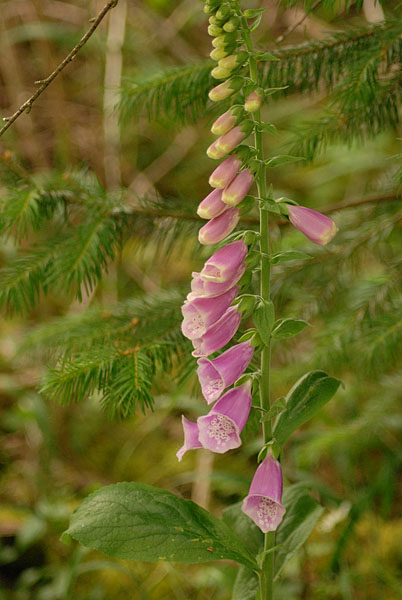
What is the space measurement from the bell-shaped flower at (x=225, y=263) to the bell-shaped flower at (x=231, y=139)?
0.14 meters

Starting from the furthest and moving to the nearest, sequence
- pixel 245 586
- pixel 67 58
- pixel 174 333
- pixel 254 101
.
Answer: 1. pixel 174 333
2. pixel 245 586
3. pixel 67 58
4. pixel 254 101

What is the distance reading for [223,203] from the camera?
89 centimetres

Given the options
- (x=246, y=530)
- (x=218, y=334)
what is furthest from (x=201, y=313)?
(x=246, y=530)

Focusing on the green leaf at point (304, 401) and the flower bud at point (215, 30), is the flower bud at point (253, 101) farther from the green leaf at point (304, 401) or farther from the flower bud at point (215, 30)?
the green leaf at point (304, 401)

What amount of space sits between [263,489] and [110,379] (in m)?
0.32

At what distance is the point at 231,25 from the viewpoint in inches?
32.5

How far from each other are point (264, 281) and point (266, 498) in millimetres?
341

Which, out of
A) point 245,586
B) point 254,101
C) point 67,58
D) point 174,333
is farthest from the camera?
point 174,333

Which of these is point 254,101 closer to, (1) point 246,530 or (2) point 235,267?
(2) point 235,267

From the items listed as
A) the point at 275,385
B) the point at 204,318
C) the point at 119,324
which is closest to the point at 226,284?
the point at 204,318

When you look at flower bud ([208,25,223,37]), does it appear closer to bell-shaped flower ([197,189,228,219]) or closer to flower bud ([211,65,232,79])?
flower bud ([211,65,232,79])

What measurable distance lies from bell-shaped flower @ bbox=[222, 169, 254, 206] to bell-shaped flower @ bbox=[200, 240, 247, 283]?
66mm

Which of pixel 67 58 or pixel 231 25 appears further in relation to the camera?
pixel 67 58

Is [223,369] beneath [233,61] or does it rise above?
beneath
